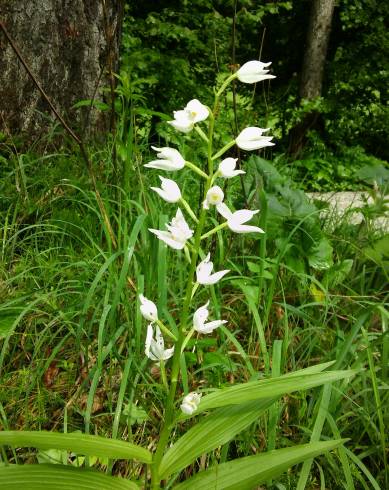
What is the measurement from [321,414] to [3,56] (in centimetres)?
272

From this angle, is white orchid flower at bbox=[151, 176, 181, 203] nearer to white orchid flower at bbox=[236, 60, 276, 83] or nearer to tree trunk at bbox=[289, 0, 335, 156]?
white orchid flower at bbox=[236, 60, 276, 83]

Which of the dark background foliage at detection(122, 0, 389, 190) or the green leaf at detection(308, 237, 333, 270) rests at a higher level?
the green leaf at detection(308, 237, 333, 270)

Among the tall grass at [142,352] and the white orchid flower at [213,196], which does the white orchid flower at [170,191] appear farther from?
the tall grass at [142,352]

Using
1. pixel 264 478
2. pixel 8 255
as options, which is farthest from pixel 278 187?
pixel 264 478

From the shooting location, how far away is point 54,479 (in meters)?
1.17

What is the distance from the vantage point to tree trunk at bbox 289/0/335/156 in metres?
7.05

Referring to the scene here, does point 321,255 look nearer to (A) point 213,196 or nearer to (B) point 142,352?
(B) point 142,352

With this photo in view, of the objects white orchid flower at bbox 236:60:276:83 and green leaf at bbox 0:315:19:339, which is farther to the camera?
green leaf at bbox 0:315:19:339

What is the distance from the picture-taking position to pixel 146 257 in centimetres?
197

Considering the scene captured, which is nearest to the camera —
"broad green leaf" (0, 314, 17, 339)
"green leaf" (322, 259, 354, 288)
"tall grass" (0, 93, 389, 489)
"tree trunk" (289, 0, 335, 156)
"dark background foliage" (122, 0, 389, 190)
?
"tall grass" (0, 93, 389, 489)

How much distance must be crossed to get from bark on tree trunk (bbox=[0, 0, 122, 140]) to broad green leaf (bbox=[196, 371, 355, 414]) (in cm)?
245

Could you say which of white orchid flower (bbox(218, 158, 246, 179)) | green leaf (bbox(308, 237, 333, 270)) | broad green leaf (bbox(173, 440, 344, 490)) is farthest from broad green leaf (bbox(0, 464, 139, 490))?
green leaf (bbox(308, 237, 333, 270))

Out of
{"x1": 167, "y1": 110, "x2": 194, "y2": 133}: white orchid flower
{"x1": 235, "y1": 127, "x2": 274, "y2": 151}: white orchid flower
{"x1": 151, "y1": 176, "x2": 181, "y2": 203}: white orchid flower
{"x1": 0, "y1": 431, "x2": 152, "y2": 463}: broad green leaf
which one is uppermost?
{"x1": 167, "y1": 110, "x2": 194, "y2": 133}: white orchid flower

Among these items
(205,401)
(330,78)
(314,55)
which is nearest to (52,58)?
(205,401)
